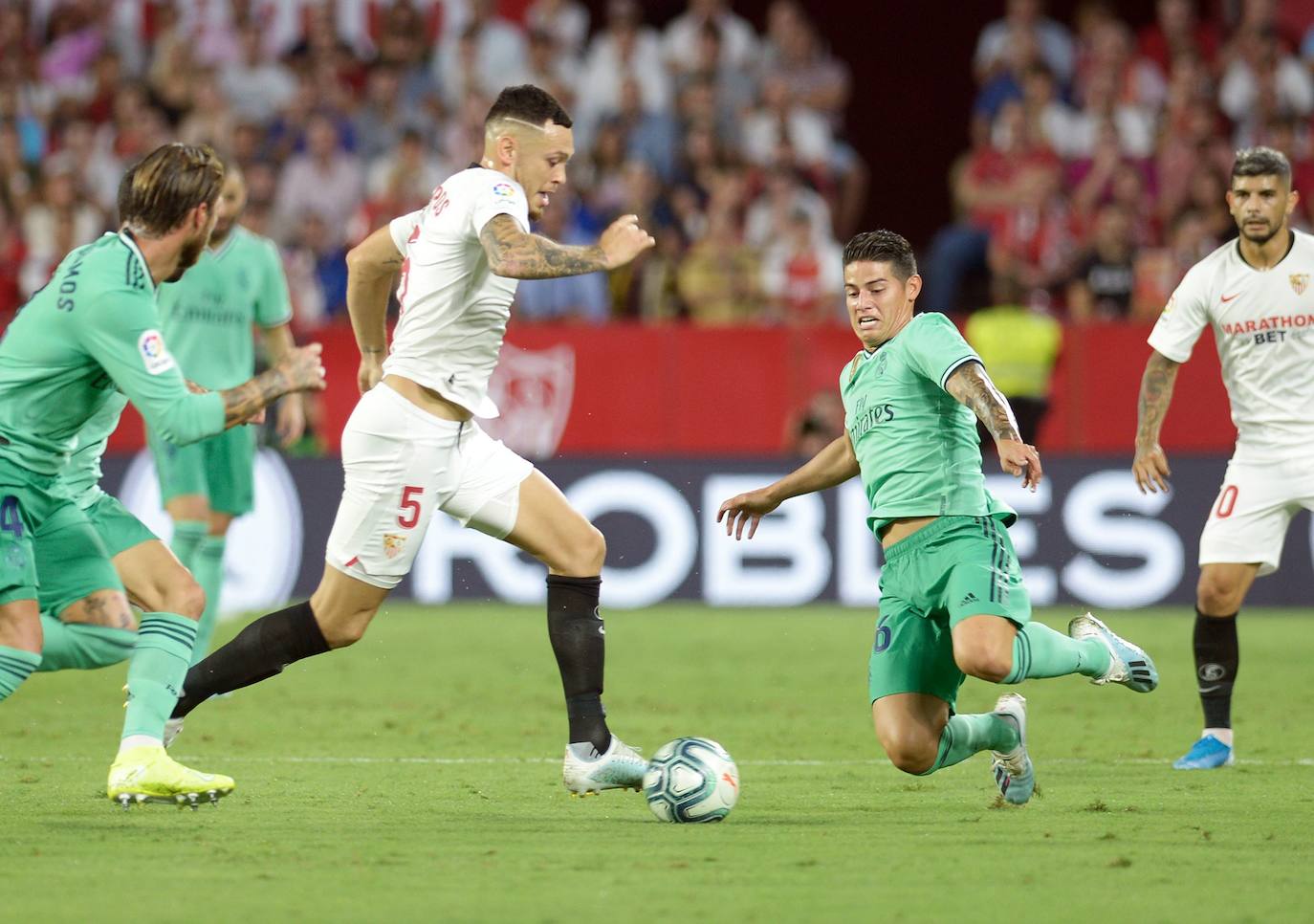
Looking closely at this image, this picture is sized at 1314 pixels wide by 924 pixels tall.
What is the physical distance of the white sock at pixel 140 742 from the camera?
20.2 ft

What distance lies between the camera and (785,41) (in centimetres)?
1792

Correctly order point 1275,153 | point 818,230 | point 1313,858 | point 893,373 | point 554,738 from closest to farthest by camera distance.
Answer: point 1313,858, point 893,373, point 1275,153, point 554,738, point 818,230

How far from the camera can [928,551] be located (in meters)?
6.49

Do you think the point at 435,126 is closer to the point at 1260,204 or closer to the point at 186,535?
the point at 186,535

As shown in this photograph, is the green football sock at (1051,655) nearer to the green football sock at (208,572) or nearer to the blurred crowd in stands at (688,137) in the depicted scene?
the green football sock at (208,572)

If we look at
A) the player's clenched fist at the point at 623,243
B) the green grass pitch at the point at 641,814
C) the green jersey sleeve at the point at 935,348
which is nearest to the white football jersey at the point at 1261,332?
the green grass pitch at the point at 641,814

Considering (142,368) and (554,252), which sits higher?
(554,252)

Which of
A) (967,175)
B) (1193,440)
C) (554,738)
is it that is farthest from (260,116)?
(554,738)

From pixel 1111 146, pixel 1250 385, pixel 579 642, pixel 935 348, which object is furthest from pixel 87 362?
pixel 1111 146

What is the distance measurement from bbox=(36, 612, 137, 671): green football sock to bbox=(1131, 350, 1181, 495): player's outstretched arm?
3.92 metres

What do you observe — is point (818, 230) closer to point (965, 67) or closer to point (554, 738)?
point (965, 67)

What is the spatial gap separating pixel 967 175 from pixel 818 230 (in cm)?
145

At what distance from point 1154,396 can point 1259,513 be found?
0.63 metres

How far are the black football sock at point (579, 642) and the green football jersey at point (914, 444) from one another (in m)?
1.02
